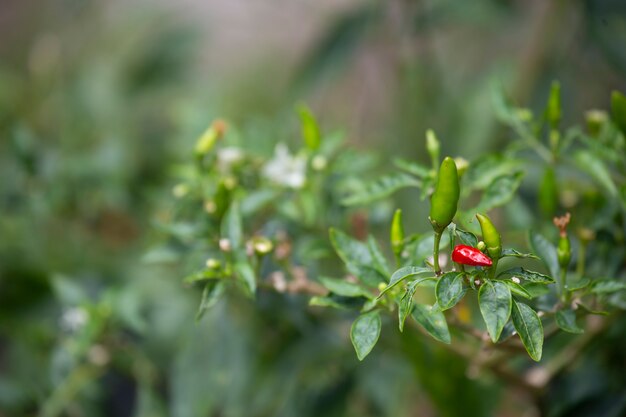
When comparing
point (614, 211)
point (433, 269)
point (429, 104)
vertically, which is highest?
point (433, 269)

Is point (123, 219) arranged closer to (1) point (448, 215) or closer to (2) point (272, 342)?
(2) point (272, 342)

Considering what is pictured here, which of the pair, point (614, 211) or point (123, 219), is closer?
point (614, 211)

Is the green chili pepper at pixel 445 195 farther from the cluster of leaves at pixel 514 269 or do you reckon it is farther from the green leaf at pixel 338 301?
the green leaf at pixel 338 301

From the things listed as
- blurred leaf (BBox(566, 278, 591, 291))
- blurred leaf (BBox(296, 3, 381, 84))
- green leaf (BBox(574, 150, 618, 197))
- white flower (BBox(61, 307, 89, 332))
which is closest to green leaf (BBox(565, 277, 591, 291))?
blurred leaf (BBox(566, 278, 591, 291))

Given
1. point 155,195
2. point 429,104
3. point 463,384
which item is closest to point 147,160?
point 155,195

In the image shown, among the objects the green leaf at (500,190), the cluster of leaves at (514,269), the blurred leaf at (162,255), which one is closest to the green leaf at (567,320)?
the cluster of leaves at (514,269)

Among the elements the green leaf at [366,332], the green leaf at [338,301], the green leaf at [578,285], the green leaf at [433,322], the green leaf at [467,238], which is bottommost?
the green leaf at [578,285]

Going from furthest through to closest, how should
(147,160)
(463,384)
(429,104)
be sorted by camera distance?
(147,160) < (429,104) < (463,384)

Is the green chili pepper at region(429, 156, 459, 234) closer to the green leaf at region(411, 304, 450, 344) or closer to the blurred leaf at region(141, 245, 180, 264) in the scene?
the green leaf at region(411, 304, 450, 344)
